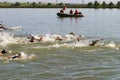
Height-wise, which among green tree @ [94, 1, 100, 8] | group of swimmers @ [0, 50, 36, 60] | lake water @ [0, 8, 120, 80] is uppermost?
group of swimmers @ [0, 50, 36, 60]

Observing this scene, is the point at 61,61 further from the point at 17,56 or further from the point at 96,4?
the point at 96,4

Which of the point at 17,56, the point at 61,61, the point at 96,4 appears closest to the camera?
the point at 61,61

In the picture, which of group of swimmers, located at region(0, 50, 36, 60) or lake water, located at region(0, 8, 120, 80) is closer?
lake water, located at region(0, 8, 120, 80)

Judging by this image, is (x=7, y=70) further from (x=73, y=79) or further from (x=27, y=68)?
(x=73, y=79)

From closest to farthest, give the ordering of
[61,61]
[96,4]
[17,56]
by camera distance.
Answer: [61,61], [17,56], [96,4]

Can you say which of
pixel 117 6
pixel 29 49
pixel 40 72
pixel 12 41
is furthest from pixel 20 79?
pixel 117 6

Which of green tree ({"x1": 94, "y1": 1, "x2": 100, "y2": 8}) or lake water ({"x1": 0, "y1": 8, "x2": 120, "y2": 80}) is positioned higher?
lake water ({"x1": 0, "y1": 8, "x2": 120, "y2": 80})

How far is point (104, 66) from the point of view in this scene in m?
22.7

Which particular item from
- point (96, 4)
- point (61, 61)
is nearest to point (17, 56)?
point (61, 61)

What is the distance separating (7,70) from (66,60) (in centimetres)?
443

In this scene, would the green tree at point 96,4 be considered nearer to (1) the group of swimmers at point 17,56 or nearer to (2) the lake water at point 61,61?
(2) the lake water at point 61,61

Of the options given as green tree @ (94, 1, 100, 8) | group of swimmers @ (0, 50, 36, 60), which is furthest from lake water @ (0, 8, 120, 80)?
green tree @ (94, 1, 100, 8)

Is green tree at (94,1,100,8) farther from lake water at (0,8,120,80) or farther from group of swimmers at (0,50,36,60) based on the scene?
group of swimmers at (0,50,36,60)

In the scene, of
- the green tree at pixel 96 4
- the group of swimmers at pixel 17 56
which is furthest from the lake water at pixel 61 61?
the green tree at pixel 96 4
